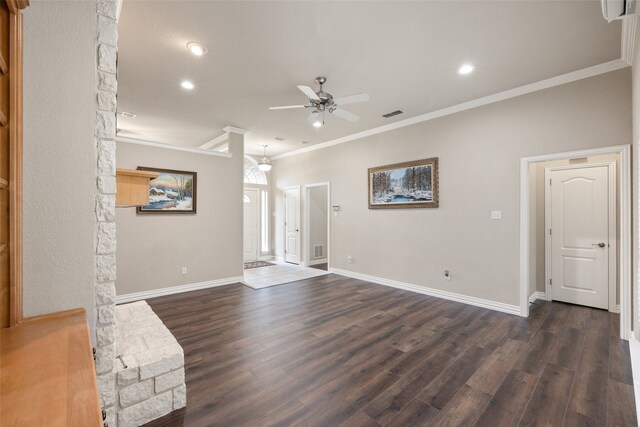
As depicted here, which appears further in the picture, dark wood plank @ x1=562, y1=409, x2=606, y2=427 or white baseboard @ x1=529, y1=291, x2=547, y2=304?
white baseboard @ x1=529, y1=291, x2=547, y2=304

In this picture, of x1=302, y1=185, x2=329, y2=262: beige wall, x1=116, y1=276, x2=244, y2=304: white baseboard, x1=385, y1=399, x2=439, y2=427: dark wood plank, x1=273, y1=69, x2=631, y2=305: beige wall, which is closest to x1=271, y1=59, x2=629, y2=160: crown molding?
x1=273, y1=69, x2=631, y2=305: beige wall

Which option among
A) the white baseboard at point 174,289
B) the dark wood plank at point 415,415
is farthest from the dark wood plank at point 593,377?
the white baseboard at point 174,289

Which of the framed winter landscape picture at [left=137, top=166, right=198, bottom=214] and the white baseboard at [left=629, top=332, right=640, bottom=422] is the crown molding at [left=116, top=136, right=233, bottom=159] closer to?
Answer: the framed winter landscape picture at [left=137, top=166, right=198, bottom=214]

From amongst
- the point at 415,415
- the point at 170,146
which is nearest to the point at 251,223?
the point at 170,146

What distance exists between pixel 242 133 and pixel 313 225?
117 inches

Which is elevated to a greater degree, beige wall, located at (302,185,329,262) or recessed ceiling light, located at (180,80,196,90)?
recessed ceiling light, located at (180,80,196,90)

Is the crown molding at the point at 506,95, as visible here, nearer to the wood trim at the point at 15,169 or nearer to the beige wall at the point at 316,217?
the beige wall at the point at 316,217

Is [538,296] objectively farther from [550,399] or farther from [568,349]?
[550,399]

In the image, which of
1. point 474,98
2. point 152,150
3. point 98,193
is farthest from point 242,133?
point 98,193

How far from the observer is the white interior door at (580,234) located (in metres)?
3.77

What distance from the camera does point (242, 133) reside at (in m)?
5.47

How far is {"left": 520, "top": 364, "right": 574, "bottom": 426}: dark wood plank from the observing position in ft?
5.99

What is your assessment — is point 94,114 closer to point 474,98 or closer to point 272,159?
point 474,98

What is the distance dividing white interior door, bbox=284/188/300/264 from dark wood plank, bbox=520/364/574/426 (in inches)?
218
